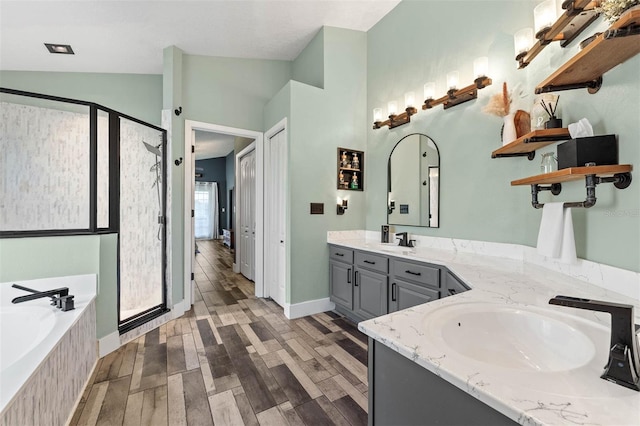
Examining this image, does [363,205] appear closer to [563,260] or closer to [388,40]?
[388,40]

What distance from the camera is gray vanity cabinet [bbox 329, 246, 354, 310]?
3016 mm

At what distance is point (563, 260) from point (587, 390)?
1110 millimetres

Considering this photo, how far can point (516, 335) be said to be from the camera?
1.05 m

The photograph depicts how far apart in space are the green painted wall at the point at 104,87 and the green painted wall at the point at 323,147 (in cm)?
225

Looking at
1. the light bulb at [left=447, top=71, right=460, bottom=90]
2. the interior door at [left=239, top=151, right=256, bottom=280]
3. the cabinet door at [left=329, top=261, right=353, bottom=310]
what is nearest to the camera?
the light bulb at [left=447, top=71, right=460, bottom=90]

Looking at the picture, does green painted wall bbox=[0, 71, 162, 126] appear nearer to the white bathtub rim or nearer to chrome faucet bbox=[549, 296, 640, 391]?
the white bathtub rim

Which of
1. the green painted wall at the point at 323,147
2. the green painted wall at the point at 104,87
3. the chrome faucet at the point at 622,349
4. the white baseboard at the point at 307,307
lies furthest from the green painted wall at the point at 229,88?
the chrome faucet at the point at 622,349

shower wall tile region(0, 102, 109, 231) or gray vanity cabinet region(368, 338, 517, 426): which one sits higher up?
shower wall tile region(0, 102, 109, 231)

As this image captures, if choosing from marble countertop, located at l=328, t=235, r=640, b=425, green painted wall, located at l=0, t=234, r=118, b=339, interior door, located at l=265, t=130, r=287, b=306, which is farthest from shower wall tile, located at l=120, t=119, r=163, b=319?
marble countertop, located at l=328, t=235, r=640, b=425

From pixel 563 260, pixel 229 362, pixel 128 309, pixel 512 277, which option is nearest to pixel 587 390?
pixel 563 260

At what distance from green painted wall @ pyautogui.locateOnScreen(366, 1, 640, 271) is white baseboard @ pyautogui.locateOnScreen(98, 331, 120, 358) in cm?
284

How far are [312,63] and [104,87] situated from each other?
9.39 feet

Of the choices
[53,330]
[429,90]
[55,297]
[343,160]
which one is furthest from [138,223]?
[429,90]

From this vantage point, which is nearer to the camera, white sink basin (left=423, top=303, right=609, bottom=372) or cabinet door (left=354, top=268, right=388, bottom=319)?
white sink basin (left=423, top=303, right=609, bottom=372)
